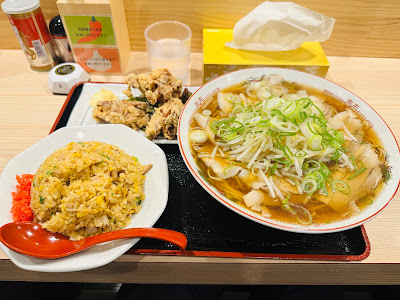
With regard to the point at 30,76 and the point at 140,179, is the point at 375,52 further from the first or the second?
the point at 30,76

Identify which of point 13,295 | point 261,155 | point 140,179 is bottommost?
point 13,295

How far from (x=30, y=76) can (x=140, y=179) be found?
4.28 ft

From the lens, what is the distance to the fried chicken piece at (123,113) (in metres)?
1.53

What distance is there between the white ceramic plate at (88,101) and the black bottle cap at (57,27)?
0.39m

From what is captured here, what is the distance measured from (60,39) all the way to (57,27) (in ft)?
0.25

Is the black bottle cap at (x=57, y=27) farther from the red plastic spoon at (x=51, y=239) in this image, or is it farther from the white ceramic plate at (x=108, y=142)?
the red plastic spoon at (x=51, y=239)

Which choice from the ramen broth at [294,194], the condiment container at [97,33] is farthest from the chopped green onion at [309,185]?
the condiment container at [97,33]

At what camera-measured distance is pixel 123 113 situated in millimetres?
1544

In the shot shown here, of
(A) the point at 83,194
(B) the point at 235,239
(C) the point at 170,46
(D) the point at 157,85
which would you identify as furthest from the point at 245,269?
(C) the point at 170,46

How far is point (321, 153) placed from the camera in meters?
1.16

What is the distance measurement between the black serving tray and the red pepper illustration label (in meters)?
1.14

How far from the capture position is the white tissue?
5.63 feet

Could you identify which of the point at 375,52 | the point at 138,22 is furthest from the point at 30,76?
the point at 375,52

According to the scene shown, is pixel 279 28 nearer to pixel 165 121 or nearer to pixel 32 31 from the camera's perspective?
pixel 165 121
